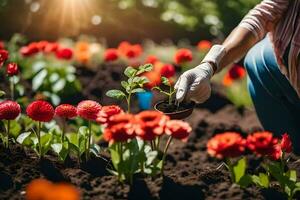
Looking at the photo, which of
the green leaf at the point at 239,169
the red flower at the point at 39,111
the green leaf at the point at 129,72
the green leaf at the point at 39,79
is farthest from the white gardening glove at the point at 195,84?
the green leaf at the point at 39,79

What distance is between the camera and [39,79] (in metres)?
4.48

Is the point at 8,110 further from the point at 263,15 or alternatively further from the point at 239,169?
the point at 263,15

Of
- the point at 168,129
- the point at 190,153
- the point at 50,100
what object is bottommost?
the point at 190,153

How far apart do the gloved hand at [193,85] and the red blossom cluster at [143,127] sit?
16.7 inches

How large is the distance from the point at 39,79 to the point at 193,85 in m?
2.18

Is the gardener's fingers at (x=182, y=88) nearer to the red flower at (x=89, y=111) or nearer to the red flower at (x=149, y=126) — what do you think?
the red flower at (x=89, y=111)

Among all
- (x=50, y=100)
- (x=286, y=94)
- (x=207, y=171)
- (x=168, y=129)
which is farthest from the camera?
(x=50, y=100)

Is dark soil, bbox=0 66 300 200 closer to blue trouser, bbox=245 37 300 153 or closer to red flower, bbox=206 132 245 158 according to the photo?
red flower, bbox=206 132 245 158

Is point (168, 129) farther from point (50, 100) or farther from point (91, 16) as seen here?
point (91, 16)

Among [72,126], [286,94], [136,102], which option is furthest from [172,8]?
[286,94]

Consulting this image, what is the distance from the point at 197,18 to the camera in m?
6.61

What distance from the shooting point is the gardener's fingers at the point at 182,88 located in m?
2.50

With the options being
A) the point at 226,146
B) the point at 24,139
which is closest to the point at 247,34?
the point at 226,146

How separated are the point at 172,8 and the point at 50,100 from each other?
2740 mm
